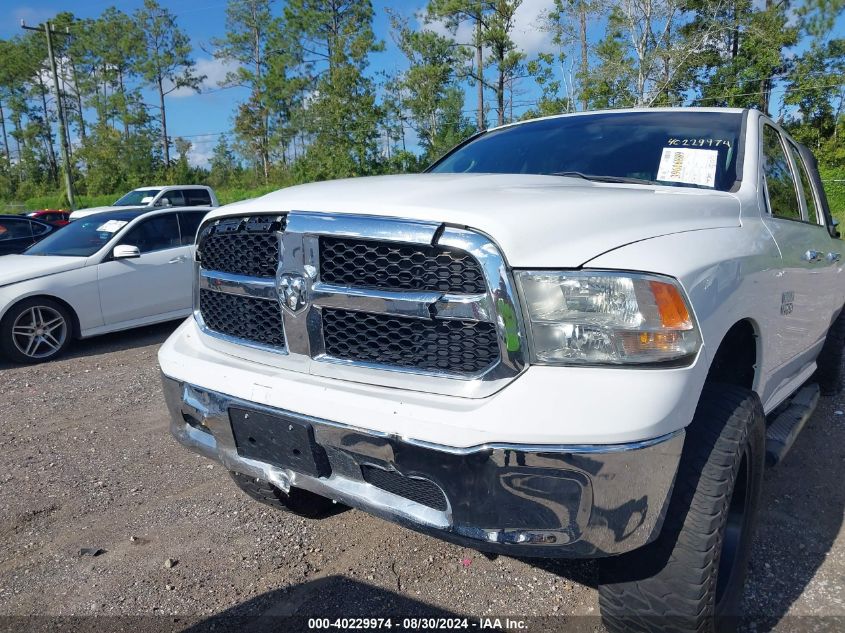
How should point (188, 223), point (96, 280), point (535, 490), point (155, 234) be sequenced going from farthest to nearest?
point (188, 223)
point (155, 234)
point (96, 280)
point (535, 490)

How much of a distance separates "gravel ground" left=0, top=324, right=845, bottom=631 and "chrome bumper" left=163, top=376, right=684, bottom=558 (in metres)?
0.79

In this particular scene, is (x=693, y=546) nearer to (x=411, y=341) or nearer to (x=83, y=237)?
(x=411, y=341)

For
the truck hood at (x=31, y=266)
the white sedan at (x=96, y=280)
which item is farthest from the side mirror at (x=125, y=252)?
the truck hood at (x=31, y=266)

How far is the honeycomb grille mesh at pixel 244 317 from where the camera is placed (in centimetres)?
216

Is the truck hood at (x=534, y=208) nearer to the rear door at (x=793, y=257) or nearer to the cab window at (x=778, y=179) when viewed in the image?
the rear door at (x=793, y=257)

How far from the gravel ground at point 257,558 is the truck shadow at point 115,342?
114 inches

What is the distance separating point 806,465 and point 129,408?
4.51m

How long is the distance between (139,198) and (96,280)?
1297 cm

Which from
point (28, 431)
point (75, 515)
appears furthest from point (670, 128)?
point (28, 431)

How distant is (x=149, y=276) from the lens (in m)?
7.09

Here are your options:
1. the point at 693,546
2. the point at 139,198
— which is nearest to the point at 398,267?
the point at 693,546

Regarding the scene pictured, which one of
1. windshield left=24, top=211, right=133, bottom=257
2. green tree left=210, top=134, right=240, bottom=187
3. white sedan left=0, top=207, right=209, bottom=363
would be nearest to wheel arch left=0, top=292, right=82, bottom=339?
white sedan left=0, top=207, right=209, bottom=363

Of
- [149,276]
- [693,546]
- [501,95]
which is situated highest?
[501,95]

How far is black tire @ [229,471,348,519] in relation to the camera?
2.90 meters
